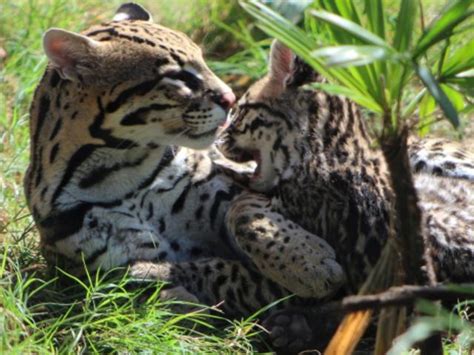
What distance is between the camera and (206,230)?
6.86 metres

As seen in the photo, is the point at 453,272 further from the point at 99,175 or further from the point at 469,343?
the point at 99,175

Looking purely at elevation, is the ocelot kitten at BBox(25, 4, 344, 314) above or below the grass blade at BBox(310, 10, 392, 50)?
below

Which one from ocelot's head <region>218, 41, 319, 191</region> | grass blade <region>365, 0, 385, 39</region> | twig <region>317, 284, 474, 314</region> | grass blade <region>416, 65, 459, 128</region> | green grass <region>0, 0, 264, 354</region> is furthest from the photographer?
ocelot's head <region>218, 41, 319, 191</region>

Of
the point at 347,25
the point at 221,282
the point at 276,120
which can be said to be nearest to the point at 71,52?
the point at 276,120

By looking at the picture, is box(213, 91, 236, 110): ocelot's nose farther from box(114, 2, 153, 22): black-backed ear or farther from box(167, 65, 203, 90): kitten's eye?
box(114, 2, 153, 22): black-backed ear

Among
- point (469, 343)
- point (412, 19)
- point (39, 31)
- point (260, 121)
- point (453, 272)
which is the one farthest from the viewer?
point (39, 31)

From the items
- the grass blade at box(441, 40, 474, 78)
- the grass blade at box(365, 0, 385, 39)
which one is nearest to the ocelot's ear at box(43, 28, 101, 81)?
the grass blade at box(365, 0, 385, 39)

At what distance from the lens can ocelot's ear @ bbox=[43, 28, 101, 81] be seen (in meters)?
6.24

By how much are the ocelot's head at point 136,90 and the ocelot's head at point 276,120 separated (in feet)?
1.30

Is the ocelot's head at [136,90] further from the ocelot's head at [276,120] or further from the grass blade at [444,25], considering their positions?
the grass blade at [444,25]

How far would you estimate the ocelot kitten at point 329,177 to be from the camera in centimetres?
623

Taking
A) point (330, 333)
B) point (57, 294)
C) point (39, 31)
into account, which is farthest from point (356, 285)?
point (39, 31)

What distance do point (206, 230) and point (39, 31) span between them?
3324 mm

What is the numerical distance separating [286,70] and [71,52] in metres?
1.25
